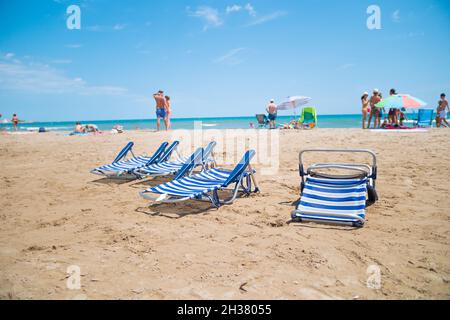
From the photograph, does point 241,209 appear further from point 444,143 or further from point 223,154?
point 444,143

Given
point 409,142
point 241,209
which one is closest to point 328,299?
point 241,209

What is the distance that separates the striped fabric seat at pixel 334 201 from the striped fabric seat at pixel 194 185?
1186mm

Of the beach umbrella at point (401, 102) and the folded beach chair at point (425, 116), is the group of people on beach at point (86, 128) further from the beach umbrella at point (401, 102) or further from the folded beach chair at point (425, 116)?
the folded beach chair at point (425, 116)

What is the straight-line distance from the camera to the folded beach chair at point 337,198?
3.32 metres

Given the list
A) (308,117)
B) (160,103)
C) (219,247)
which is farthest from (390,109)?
(219,247)

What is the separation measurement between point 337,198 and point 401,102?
34.7 feet

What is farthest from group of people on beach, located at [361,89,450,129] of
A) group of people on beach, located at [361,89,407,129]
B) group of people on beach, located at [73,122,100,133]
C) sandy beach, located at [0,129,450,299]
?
group of people on beach, located at [73,122,100,133]

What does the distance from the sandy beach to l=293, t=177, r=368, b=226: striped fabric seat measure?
0.45 ft

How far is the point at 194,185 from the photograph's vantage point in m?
4.31

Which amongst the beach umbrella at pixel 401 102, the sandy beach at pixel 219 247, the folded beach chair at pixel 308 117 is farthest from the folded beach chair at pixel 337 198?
the folded beach chair at pixel 308 117

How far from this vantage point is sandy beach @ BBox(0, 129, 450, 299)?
2184 millimetres

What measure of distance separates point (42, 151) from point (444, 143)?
41.4 ft

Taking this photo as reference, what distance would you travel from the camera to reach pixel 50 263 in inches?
103
